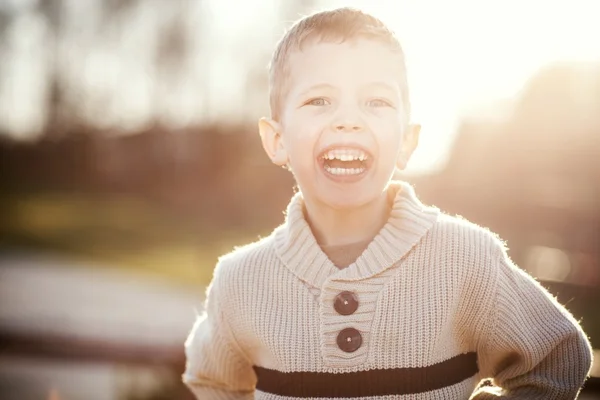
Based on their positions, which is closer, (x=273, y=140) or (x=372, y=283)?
(x=372, y=283)

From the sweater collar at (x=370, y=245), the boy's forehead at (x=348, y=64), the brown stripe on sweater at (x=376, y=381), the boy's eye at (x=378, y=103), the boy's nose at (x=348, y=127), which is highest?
the boy's forehead at (x=348, y=64)

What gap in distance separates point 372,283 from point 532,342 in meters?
0.45

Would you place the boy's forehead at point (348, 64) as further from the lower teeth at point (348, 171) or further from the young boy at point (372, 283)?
the lower teeth at point (348, 171)

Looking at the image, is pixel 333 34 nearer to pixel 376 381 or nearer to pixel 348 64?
pixel 348 64

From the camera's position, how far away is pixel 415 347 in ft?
6.48

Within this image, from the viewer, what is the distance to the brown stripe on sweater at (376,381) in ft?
6.43

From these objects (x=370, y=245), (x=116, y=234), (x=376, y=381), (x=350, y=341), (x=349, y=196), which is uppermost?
(x=116, y=234)

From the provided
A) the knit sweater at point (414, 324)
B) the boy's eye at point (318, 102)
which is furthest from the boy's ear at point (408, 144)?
the boy's eye at point (318, 102)

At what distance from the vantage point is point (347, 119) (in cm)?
200

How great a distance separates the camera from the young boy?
6.47ft

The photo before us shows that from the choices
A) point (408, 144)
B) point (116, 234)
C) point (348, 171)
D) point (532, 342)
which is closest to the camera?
point (532, 342)

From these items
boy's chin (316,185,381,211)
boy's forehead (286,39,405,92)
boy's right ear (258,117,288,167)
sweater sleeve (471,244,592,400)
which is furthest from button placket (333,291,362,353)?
boy's forehead (286,39,405,92)

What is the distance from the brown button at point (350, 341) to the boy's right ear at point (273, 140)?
22.9 inches

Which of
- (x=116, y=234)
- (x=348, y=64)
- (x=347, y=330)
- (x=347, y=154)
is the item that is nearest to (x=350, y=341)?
(x=347, y=330)
